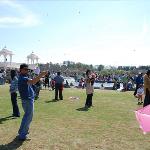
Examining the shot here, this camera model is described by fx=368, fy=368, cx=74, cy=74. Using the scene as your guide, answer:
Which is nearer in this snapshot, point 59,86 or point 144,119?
point 144,119

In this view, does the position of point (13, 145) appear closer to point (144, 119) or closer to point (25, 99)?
point (25, 99)

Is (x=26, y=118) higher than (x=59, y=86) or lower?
lower

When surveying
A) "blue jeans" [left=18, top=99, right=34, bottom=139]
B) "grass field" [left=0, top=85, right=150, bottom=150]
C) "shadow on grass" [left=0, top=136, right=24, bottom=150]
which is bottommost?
"shadow on grass" [left=0, top=136, right=24, bottom=150]

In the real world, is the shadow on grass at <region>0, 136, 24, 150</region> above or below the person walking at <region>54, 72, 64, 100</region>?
below

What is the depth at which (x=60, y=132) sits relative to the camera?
11.1 m

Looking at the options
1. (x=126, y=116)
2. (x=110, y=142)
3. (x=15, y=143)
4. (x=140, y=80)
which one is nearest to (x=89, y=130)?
(x=110, y=142)

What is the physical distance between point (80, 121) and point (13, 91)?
2.83m

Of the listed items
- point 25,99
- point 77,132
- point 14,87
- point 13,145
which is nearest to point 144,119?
point 13,145

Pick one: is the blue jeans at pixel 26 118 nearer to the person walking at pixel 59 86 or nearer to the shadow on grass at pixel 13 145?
the shadow on grass at pixel 13 145

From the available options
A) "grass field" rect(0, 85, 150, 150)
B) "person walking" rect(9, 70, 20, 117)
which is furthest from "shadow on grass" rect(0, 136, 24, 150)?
"person walking" rect(9, 70, 20, 117)

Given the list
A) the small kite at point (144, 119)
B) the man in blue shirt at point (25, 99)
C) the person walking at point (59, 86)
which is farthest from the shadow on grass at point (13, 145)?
the person walking at point (59, 86)

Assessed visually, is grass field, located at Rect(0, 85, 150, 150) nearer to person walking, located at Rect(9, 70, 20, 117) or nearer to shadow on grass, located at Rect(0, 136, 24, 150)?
shadow on grass, located at Rect(0, 136, 24, 150)

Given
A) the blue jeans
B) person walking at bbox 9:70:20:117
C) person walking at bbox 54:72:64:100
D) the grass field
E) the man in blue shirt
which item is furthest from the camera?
person walking at bbox 54:72:64:100

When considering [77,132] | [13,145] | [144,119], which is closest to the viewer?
[144,119]
